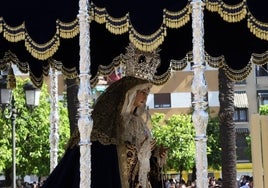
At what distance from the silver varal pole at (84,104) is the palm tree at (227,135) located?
291 inches

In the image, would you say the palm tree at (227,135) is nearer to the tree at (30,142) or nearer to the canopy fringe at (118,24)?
the canopy fringe at (118,24)

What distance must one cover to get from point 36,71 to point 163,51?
1883mm

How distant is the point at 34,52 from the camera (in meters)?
6.88

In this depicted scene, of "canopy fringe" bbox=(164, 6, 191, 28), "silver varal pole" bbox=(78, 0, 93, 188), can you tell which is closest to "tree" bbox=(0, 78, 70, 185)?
"silver varal pole" bbox=(78, 0, 93, 188)

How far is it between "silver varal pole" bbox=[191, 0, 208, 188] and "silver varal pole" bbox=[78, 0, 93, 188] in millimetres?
1100

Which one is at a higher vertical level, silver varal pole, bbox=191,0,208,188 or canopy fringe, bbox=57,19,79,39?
canopy fringe, bbox=57,19,79,39

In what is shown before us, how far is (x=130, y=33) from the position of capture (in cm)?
640

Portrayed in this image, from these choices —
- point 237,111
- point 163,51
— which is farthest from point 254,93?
point 163,51

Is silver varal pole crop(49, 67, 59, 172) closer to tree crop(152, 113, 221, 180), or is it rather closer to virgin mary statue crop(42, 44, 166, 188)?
virgin mary statue crop(42, 44, 166, 188)

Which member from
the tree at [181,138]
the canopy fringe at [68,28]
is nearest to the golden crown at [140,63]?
the canopy fringe at [68,28]

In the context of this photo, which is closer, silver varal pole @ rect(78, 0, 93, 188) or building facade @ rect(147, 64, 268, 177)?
silver varal pole @ rect(78, 0, 93, 188)

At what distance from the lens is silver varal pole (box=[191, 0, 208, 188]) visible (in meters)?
5.87

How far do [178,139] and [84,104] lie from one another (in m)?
31.7

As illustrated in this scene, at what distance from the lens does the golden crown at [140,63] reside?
774 centimetres
